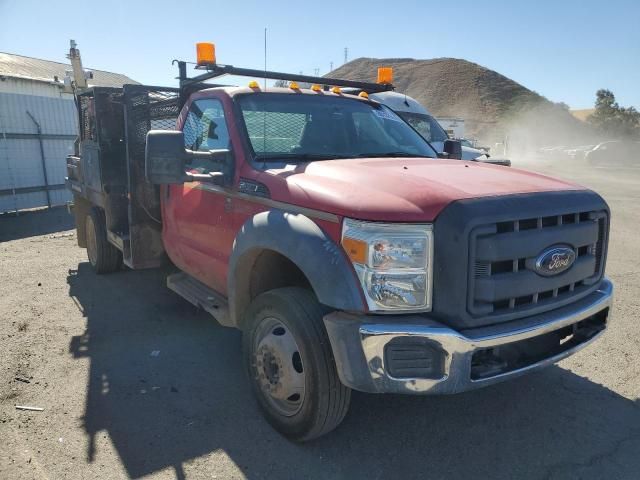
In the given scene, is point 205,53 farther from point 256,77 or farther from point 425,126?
point 425,126

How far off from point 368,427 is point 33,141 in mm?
12249

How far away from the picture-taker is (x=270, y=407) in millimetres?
3129

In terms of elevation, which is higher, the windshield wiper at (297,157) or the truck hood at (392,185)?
the windshield wiper at (297,157)

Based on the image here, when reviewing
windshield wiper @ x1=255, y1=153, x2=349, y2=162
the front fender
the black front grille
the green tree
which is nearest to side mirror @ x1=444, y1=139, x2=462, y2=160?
windshield wiper @ x1=255, y1=153, x2=349, y2=162

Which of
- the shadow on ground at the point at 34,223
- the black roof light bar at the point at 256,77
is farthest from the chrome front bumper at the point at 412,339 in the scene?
the shadow on ground at the point at 34,223

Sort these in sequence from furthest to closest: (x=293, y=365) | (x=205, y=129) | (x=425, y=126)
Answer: (x=425, y=126)
(x=205, y=129)
(x=293, y=365)

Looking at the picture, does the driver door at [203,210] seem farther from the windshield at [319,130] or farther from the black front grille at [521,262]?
the black front grille at [521,262]

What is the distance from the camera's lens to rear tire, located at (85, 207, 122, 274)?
20.2ft

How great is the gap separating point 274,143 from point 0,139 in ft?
35.7

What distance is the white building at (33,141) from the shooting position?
38.7 ft

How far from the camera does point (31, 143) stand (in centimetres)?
1233

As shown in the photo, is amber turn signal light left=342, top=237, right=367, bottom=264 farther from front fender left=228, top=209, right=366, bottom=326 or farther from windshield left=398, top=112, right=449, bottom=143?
windshield left=398, top=112, right=449, bottom=143

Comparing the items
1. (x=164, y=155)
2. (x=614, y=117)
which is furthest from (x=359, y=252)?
(x=614, y=117)

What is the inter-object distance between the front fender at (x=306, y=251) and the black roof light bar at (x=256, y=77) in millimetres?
1363
